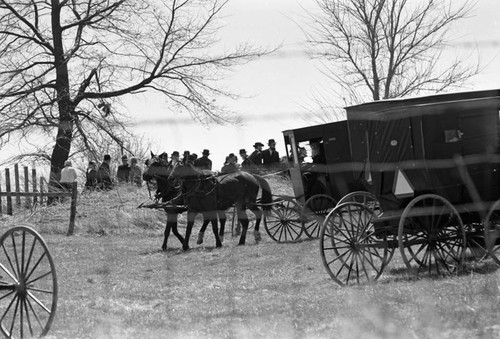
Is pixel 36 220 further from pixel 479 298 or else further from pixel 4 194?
pixel 479 298

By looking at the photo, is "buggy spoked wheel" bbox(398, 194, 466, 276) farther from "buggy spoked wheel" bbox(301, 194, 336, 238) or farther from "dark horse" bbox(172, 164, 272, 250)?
"dark horse" bbox(172, 164, 272, 250)

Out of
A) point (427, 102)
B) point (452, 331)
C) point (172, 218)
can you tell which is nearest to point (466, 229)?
point (427, 102)

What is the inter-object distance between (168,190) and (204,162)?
2.26m

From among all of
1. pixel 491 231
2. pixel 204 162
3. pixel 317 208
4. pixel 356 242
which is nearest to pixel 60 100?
pixel 204 162

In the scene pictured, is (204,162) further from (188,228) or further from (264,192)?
(188,228)

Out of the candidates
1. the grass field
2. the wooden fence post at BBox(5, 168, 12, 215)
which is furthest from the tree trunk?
the grass field

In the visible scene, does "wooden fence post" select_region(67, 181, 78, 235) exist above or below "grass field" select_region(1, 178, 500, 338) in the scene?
above

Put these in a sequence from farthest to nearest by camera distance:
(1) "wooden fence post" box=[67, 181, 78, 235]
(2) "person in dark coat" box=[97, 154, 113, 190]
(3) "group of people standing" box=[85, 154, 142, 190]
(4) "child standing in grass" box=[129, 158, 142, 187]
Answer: (2) "person in dark coat" box=[97, 154, 113, 190]
(3) "group of people standing" box=[85, 154, 142, 190]
(4) "child standing in grass" box=[129, 158, 142, 187]
(1) "wooden fence post" box=[67, 181, 78, 235]

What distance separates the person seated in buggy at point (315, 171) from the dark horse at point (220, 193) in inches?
41.6

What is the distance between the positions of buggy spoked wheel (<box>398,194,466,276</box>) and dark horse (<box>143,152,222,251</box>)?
7.21 metres

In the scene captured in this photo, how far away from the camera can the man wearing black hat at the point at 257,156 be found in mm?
20219

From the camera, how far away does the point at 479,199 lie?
9781 mm

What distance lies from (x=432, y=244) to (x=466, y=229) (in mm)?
649

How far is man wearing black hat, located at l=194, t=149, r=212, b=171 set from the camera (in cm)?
1898
